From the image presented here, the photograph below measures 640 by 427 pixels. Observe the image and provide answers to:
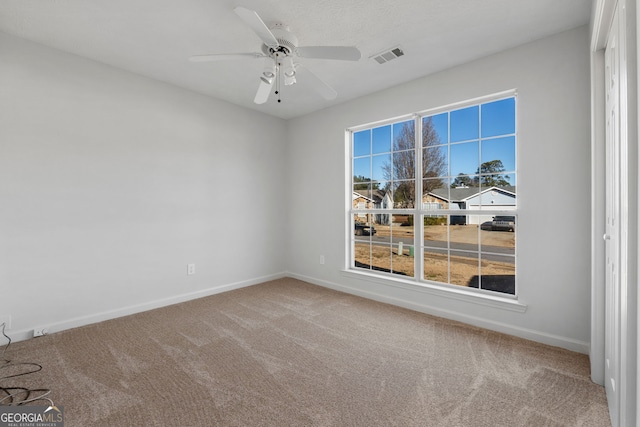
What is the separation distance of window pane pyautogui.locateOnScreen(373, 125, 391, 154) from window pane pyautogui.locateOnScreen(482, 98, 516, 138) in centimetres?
108

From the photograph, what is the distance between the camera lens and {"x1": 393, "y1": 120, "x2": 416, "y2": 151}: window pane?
3.41m

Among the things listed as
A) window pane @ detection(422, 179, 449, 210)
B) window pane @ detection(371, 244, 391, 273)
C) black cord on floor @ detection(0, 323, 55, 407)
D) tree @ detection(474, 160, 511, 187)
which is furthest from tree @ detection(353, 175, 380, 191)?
black cord on floor @ detection(0, 323, 55, 407)

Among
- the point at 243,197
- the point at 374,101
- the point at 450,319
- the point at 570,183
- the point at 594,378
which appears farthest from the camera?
the point at 243,197

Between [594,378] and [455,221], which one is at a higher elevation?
[455,221]

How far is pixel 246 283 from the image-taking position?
4.16 meters

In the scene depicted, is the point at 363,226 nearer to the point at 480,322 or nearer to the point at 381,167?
the point at 381,167

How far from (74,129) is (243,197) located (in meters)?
1.96

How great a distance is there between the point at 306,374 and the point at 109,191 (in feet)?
8.62

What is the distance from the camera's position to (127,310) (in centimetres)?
306

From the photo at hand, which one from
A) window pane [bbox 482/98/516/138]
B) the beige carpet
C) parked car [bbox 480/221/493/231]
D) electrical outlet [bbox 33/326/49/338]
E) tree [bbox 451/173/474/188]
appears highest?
window pane [bbox 482/98/516/138]

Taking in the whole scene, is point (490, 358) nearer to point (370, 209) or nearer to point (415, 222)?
point (415, 222)

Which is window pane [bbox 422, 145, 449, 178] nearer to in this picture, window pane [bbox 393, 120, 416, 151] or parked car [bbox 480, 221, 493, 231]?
window pane [bbox 393, 120, 416, 151]

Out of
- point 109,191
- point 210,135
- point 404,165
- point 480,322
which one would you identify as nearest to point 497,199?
point 404,165

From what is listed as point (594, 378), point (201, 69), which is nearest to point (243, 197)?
point (201, 69)
